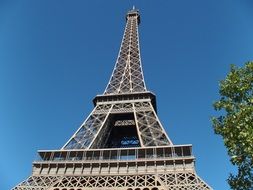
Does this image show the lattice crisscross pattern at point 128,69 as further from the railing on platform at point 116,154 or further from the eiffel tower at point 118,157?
the railing on platform at point 116,154

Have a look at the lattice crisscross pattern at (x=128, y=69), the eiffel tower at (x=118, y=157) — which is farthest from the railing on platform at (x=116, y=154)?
the lattice crisscross pattern at (x=128, y=69)

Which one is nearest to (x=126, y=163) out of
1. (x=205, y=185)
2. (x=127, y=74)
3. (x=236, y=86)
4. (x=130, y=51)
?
(x=205, y=185)

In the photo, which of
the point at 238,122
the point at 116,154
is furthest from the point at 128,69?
the point at 238,122

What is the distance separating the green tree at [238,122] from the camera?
14547 millimetres

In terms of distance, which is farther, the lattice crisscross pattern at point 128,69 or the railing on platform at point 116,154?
the lattice crisscross pattern at point 128,69

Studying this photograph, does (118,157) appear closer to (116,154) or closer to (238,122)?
(116,154)

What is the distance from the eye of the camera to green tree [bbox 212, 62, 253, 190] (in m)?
14.5

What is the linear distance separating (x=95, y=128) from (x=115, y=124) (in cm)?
466

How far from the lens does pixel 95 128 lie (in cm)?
3603

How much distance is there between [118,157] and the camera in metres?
29.9

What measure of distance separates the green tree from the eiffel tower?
10.1m

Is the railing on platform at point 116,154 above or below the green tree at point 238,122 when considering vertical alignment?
above

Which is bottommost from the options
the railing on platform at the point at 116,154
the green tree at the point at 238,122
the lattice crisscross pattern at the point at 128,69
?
the green tree at the point at 238,122

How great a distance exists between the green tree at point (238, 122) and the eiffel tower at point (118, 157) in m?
10.1
